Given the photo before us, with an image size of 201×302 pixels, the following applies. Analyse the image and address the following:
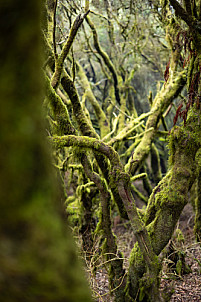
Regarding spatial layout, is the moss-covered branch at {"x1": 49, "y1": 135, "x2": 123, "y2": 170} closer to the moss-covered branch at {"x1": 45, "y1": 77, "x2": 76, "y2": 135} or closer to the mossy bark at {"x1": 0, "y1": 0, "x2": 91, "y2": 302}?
the moss-covered branch at {"x1": 45, "y1": 77, "x2": 76, "y2": 135}

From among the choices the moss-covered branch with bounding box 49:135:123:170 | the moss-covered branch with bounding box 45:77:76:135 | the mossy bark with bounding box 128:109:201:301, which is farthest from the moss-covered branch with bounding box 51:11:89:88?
the mossy bark with bounding box 128:109:201:301

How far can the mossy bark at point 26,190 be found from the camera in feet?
1.03

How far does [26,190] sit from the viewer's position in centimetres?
34

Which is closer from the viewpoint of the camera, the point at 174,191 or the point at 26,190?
the point at 26,190

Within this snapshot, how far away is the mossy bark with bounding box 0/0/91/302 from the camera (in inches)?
12.3

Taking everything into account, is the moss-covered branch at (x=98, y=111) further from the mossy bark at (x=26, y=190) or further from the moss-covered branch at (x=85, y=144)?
the mossy bark at (x=26, y=190)

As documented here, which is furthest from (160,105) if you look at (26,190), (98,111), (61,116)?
(26,190)

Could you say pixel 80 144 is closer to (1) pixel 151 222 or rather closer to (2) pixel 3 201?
(1) pixel 151 222

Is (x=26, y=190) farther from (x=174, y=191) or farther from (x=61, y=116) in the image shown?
(x=174, y=191)

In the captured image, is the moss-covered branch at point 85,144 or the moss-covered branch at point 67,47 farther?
the moss-covered branch at point 67,47

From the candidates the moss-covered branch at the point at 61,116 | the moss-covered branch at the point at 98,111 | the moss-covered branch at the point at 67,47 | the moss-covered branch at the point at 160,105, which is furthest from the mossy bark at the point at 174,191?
the moss-covered branch at the point at 98,111

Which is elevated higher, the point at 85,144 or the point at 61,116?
the point at 61,116

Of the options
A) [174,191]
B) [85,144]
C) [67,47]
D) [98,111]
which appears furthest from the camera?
[98,111]

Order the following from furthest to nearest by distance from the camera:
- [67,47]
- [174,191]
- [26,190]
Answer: [174,191] < [67,47] < [26,190]
